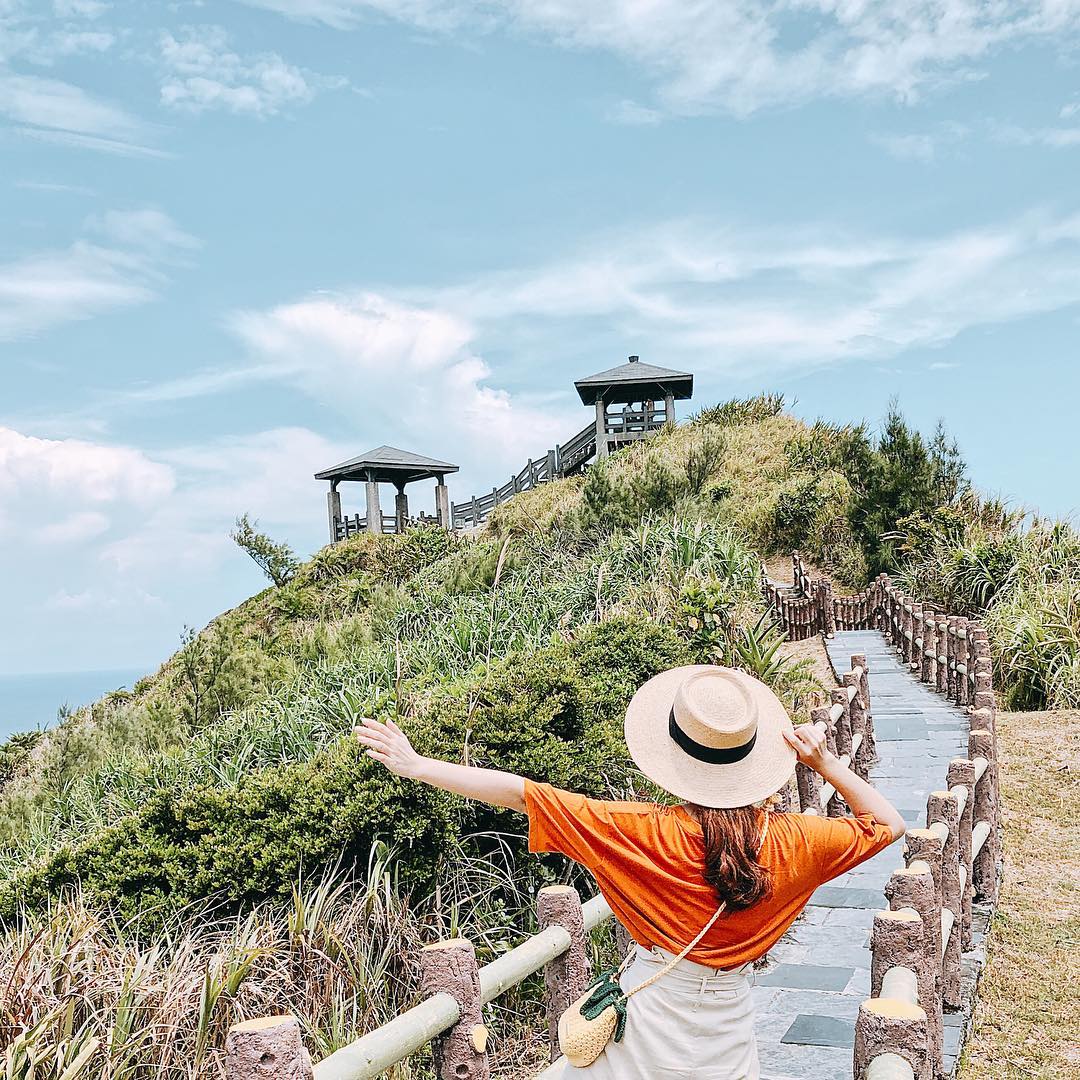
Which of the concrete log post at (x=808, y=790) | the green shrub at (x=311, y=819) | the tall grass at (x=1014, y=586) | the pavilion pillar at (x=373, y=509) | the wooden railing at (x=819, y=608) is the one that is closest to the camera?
the green shrub at (x=311, y=819)

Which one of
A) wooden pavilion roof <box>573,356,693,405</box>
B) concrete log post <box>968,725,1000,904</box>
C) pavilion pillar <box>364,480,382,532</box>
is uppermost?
wooden pavilion roof <box>573,356,693,405</box>

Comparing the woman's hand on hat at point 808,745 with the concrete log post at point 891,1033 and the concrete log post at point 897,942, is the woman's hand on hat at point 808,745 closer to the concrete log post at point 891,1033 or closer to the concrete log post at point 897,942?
the concrete log post at point 891,1033

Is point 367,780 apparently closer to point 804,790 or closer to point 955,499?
point 804,790

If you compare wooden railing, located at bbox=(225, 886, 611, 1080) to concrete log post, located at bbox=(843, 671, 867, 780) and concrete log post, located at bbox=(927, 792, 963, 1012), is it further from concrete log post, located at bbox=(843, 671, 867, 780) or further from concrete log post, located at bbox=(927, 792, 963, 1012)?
concrete log post, located at bbox=(843, 671, 867, 780)

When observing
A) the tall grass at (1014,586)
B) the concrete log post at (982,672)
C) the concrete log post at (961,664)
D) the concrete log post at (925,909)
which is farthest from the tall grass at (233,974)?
the tall grass at (1014,586)

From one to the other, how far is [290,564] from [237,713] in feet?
74.0

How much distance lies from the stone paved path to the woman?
198 centimetres

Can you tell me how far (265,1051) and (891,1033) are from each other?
1.58 meters

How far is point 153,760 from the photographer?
30.5 ft

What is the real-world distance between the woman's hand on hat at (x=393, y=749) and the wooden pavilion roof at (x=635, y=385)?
115ft

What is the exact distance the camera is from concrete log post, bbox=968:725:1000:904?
649 cm

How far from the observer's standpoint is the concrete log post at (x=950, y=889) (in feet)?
16.1

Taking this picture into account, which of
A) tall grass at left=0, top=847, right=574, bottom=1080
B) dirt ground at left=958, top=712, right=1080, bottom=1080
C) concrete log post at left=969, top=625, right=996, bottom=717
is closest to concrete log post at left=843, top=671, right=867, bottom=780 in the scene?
concrete log post at left=969, top=625, right=996, bottom=717

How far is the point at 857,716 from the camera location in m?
8.93
